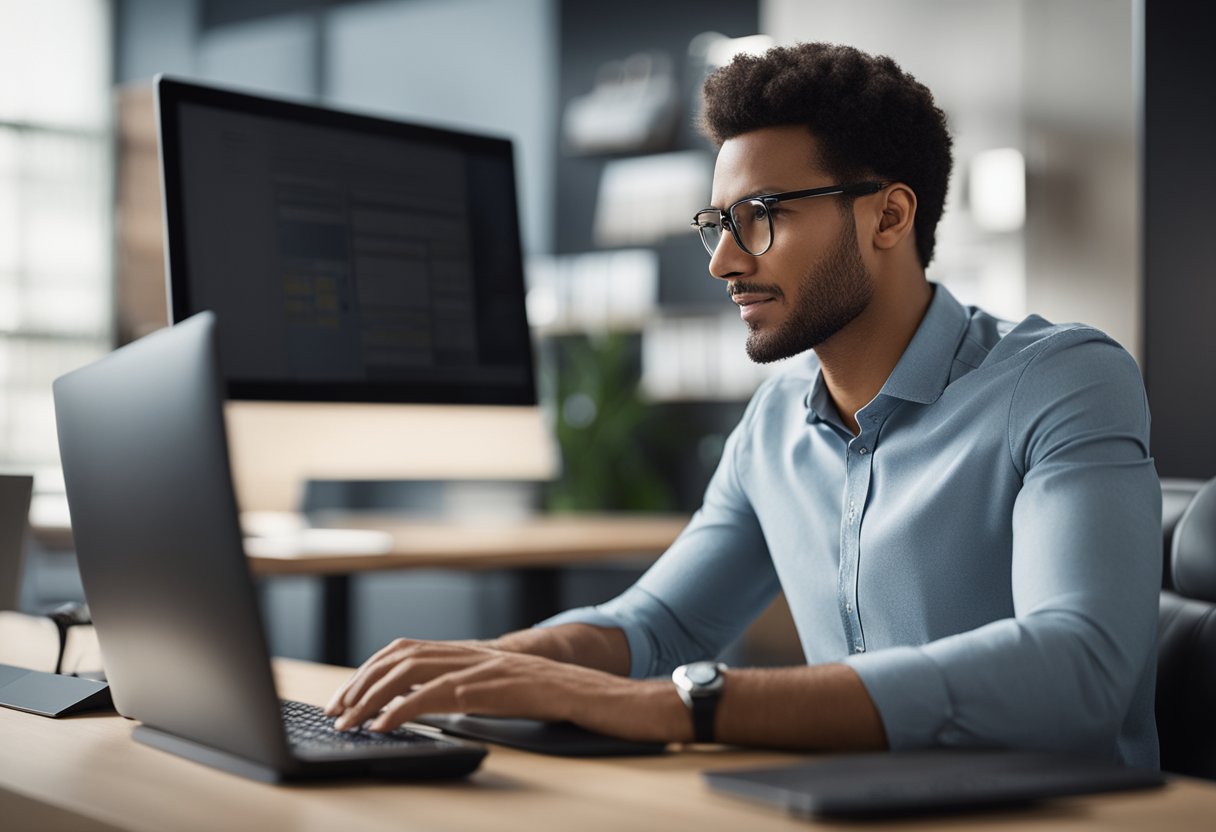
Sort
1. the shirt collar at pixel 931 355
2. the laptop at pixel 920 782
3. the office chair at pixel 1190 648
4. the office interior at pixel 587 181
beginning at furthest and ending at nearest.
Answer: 1. the office interior at pixel 587 181
2. the shirt collar at pixel 931 355
3. the office chair at pixel 1190 648
4. the laptop at pixel 920 782

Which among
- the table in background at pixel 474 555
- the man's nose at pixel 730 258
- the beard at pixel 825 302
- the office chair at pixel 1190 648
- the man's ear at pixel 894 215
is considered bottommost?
the table in background at pixel 474 555

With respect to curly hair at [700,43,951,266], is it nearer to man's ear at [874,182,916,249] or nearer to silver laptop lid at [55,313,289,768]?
man's ear at [874,182,916,249]

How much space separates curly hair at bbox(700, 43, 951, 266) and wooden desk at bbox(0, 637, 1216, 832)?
77cm

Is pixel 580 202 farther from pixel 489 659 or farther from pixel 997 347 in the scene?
pixel 489 659

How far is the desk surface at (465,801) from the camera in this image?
0.81 m

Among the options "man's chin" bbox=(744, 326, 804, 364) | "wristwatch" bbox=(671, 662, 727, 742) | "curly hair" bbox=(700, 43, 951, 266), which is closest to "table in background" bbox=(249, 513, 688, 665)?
"man's chin" bbox=(744, 326, 804, 364)

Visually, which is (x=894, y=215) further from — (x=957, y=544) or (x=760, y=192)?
(x=957, y=544)

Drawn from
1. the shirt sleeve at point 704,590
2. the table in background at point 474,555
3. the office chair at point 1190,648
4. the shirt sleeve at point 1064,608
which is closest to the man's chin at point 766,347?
the shirt sleeve at point 704,590

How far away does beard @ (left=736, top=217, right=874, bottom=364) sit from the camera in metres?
1.52

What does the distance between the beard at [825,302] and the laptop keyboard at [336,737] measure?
0.68m

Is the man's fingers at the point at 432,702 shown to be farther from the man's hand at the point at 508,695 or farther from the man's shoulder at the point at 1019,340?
the man's shoulder at the point at 1019,340

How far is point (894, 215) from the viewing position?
158 centimetres

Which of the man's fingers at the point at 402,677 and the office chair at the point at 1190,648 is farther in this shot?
the office chair at the point at 1190,648

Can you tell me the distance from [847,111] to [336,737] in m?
0.90
